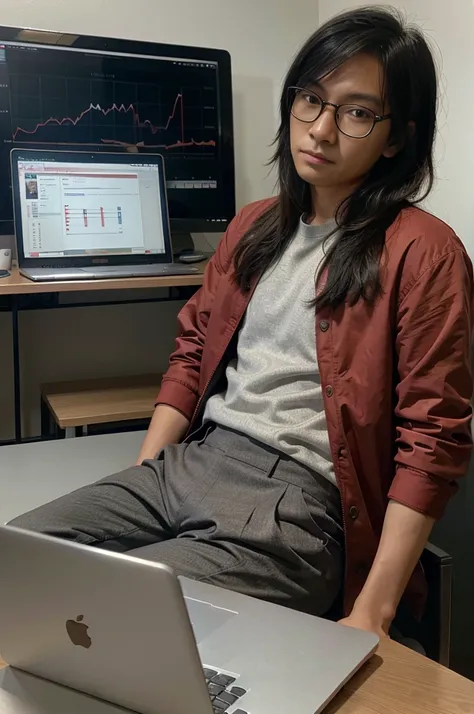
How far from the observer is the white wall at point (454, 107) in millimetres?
1586

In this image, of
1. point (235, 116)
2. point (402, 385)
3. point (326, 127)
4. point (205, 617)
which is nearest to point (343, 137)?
point (326, 127)

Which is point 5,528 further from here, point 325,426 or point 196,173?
point 196,173

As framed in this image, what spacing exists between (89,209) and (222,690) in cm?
151

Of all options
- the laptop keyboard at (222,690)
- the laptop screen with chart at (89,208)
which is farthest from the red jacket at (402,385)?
the laptop screen with chart at (89,208)

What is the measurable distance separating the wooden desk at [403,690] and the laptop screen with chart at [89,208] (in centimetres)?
143

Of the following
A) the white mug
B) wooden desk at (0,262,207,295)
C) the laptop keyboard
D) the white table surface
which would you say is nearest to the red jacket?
the laptop keyboard

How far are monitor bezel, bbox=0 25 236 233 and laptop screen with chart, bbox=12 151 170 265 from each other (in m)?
0.15

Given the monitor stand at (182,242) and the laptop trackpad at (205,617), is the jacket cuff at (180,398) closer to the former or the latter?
the laptop trackpad at (205,617)

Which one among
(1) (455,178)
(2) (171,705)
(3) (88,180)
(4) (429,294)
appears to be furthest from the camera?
(3) (88,180)

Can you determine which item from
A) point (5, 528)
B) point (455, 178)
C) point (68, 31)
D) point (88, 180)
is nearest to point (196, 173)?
point (88, 180)

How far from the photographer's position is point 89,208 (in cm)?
197

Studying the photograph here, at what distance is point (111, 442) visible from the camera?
170 cm

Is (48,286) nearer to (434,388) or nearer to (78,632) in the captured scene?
(434,388)

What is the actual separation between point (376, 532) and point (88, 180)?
49.7 inches
